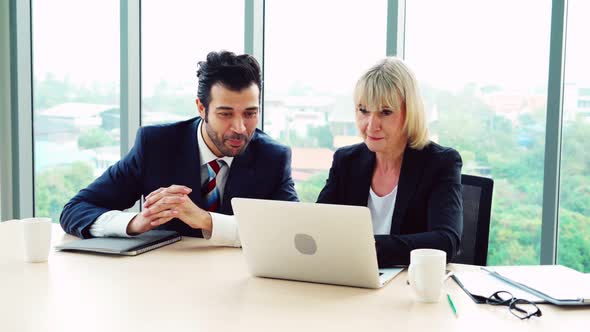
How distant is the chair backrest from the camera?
2.31 metres

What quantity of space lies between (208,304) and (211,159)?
1.02 meters

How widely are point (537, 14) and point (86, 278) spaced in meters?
2.28

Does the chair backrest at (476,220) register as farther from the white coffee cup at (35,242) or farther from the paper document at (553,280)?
the white coffee cup at (35,242)

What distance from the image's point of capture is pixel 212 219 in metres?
2.20

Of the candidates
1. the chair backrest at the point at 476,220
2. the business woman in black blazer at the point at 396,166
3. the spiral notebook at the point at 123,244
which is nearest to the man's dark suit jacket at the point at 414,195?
the business woman in black blazer at the point at 396,166

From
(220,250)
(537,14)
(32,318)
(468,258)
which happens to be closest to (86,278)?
(32,318)

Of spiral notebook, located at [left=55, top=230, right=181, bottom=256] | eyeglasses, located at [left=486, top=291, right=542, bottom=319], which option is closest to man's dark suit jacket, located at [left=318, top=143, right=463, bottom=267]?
eyeglasses, located at [left=486, top=291, right=542, bottom=319]

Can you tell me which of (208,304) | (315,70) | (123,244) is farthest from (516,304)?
(315,70)

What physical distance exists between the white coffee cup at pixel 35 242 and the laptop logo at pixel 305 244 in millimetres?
764

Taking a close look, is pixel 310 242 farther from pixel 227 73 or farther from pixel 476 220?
pixel 227 73

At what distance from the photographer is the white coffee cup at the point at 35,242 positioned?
2006 millimetres

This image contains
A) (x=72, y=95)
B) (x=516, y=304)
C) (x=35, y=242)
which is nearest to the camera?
(x=516, y=304)

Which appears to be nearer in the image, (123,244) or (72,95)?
(123,244)

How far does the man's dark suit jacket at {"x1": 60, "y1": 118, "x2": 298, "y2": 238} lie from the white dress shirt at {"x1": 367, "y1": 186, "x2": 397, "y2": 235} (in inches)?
12.3
